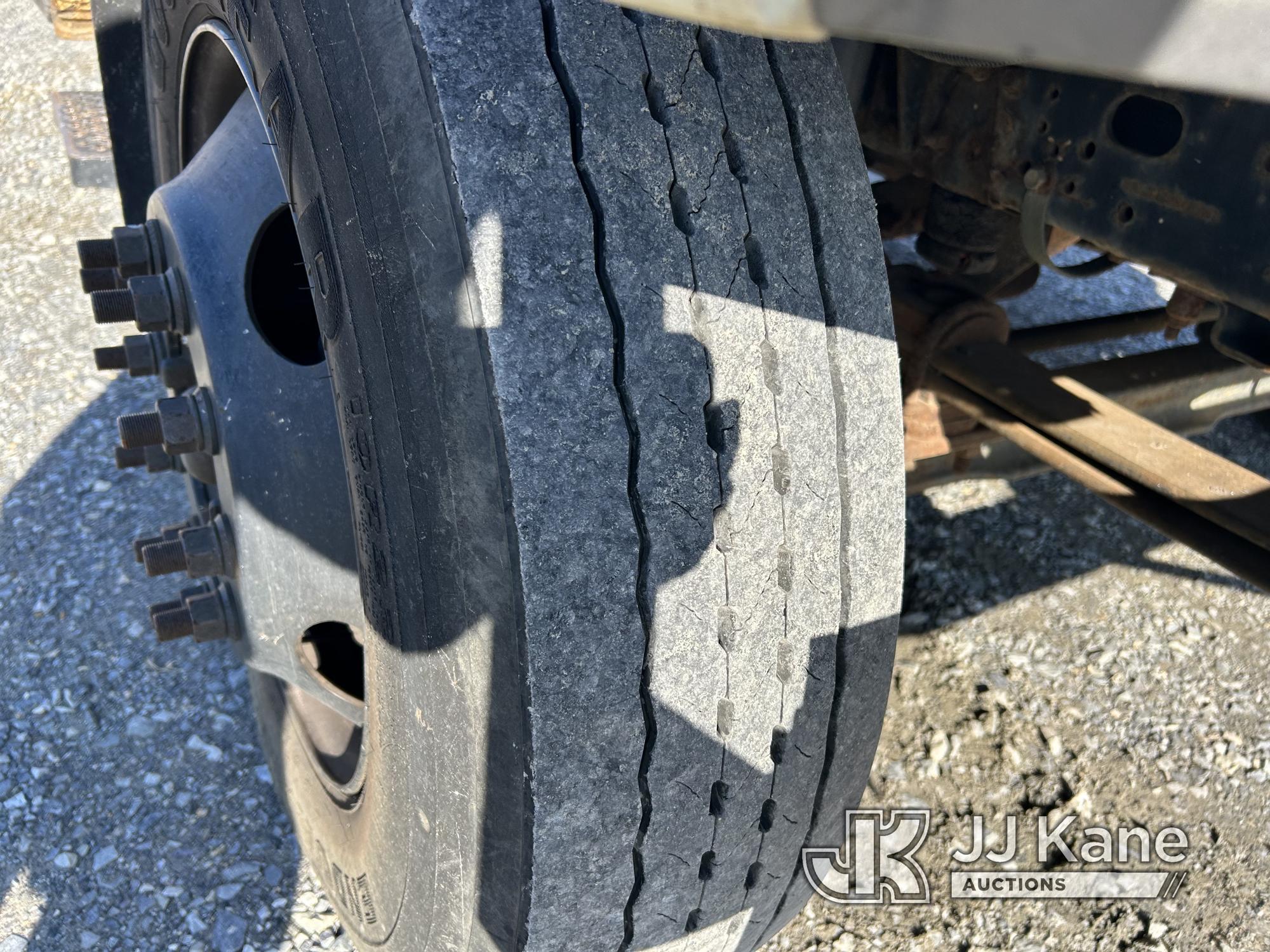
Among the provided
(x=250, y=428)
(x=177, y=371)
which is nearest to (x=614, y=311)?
(x=250, y=428)

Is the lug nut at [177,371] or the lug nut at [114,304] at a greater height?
the lug nut at [114,304]

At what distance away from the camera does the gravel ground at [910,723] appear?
1.72m

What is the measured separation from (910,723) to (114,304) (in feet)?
5.43

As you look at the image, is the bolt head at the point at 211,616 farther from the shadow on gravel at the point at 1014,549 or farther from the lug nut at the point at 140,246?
the shadow on gravel at the point at 1014,549

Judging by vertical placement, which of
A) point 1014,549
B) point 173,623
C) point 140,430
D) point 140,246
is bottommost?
point 1014,549

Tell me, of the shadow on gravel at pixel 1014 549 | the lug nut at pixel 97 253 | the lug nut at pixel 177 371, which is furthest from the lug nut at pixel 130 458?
the shadow on gravel at pixel 1014 549

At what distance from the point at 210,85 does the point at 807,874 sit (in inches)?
58.5

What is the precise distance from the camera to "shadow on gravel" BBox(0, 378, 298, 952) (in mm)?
1733

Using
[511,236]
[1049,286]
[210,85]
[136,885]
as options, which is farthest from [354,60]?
[1049,286]

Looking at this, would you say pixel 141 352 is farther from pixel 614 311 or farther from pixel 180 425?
pixel 614 311

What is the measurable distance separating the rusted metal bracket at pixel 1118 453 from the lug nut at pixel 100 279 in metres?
1.50

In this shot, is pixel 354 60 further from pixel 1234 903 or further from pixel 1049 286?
pixel 1049 286

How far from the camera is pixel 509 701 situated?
0.95m

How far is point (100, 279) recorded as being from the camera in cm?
189
